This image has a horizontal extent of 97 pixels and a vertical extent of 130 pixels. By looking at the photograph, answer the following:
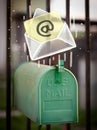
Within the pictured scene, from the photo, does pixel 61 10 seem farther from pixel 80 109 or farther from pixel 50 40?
pixel 80 109

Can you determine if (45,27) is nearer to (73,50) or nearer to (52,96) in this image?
(73,50)

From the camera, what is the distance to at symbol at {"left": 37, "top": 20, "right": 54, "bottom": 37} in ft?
7.93

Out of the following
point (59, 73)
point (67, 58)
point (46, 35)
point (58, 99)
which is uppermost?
point (46, 35)

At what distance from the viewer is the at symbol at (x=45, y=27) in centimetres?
242

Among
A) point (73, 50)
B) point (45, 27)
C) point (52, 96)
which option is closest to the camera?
point (52, 96)

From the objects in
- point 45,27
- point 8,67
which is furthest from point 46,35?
point 8,67

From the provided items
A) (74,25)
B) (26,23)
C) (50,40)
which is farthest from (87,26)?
(26,23)

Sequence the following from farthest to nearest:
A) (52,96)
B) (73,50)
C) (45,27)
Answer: (73,50) → (45,27) → (52,96)

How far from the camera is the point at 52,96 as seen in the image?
215 centimetres

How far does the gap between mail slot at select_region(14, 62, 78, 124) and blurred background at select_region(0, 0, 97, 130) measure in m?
0.27

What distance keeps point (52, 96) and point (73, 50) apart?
55cm

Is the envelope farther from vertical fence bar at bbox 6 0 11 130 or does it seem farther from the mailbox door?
the mailbox door

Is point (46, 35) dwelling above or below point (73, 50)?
above

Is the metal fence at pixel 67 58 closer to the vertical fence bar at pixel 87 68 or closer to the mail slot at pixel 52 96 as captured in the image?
the vertical fence bar at pixel 87 68
